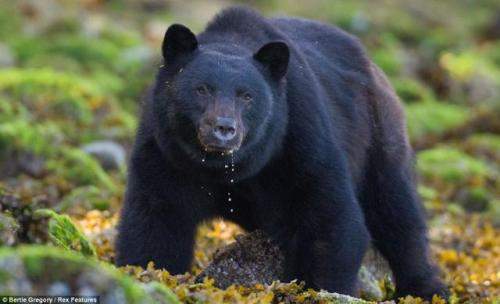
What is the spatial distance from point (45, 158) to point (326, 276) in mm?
6391

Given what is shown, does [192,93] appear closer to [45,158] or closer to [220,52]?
[220,52]

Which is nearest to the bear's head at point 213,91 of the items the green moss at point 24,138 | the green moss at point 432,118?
the green moss at point 24,138

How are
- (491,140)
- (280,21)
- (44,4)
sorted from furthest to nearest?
(44,4) → (491,140) → (280,21)

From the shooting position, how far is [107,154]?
558 inches

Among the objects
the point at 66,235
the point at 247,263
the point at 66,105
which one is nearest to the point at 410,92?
the point at 66,105

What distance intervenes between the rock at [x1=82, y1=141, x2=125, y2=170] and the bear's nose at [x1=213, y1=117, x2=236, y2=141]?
735 centimetres

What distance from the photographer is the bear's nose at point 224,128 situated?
684 centimetres

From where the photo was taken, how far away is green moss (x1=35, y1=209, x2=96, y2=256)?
272 inches

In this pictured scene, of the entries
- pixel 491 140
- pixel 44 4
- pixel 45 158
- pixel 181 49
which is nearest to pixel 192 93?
pixel 181 49

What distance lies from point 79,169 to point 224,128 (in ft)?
21.3

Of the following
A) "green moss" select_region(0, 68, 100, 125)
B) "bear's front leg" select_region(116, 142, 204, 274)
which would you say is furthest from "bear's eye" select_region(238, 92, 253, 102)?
"green moss" select_region(0, 68, 100, 125)

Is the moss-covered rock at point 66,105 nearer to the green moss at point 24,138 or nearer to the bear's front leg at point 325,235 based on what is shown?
the green moss at point 24,138

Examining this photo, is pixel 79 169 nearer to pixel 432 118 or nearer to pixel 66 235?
pixel 66 235

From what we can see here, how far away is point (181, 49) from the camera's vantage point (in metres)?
7.49
